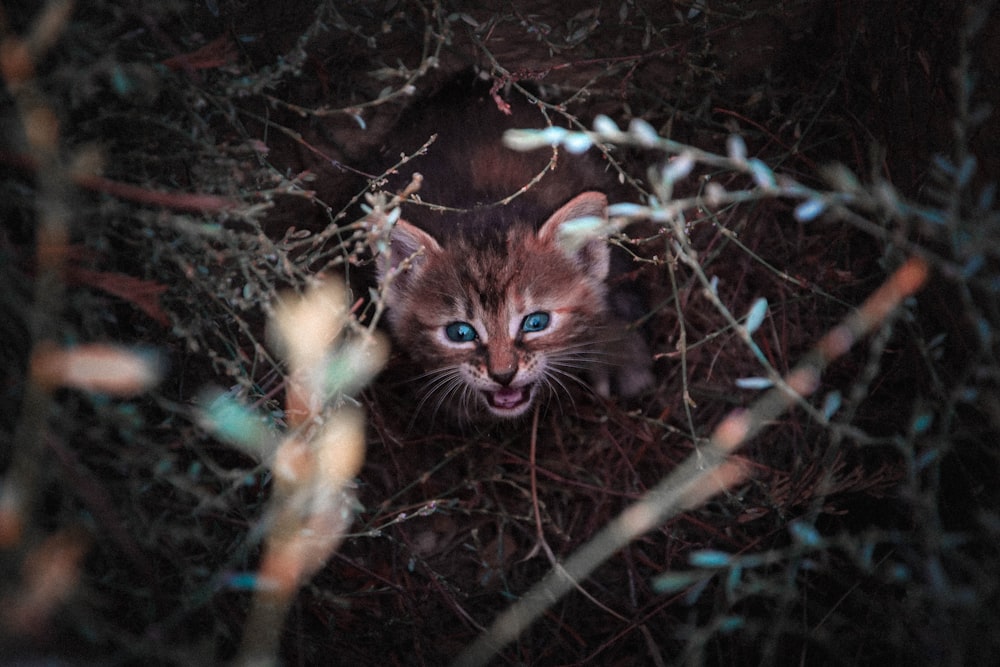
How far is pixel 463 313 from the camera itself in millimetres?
2758

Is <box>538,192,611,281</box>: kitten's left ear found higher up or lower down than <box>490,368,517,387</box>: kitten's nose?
higher up

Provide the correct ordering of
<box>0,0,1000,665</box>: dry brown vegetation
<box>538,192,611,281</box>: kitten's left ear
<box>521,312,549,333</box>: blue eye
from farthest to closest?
<box>521,312,549,333</box>: blue eye
<box>538,192,611,281</box>: kitten's left ear
<box>0,0,1000,665</box>: dry brown vegetation

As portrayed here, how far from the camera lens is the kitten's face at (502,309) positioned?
270 centimetres

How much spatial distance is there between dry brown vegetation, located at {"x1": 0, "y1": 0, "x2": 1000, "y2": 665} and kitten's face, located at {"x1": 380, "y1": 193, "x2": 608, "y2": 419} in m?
0.23

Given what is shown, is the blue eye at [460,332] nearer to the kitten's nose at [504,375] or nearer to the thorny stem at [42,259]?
the kitten's nose at [504,375]

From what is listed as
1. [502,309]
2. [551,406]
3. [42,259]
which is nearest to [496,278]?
[502,309]

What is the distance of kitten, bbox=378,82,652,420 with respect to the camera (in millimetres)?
2709

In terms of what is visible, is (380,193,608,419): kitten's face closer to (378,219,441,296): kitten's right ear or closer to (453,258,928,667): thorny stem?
(378,219,441,296): kitten's right ear

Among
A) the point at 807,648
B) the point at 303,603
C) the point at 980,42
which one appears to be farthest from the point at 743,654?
the point at 980,42

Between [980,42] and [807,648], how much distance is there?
174cm

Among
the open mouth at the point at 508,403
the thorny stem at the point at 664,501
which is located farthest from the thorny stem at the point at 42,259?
the open mouth at the point at 508,403

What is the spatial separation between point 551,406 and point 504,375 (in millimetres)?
494

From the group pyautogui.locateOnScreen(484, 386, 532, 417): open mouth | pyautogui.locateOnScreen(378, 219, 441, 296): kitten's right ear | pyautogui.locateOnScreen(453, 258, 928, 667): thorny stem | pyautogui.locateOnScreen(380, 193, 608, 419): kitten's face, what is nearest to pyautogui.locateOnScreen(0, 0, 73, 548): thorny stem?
pyautogui.locateOnScreen(378, 219, 441, 296): kitten's right ear

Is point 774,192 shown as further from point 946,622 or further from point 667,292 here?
point 667,292
